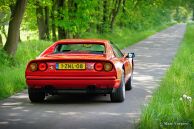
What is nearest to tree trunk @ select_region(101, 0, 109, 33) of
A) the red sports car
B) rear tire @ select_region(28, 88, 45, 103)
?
rear tire @ select_region(28, 88, 45, 103)

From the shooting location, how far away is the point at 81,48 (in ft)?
34.0

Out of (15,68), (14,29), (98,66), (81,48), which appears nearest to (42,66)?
(98,66)

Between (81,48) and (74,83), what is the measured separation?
1.72 m

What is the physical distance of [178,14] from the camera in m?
153

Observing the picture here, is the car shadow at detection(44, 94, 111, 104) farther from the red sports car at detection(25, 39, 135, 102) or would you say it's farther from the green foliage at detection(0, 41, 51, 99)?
the green foliage at detection(0, 41, 51, 99)

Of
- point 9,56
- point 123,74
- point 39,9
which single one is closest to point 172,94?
point 123,74

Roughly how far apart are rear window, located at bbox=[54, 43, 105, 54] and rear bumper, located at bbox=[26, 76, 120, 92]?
1068mm

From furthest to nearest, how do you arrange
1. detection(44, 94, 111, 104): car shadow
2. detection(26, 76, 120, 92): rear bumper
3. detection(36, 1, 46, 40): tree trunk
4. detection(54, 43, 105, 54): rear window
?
detection(36, 1, 46, 40): tree trunk
detection(54, 43, 105, 54): rear window
detection(44, 94, 111, 104): car shadow
detection(26, 76, 120, 92): rear bumper

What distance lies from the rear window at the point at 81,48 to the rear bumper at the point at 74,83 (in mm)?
1068

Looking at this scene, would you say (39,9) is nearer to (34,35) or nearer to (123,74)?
(34,35)

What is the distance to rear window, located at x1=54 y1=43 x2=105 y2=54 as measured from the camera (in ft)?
32.5

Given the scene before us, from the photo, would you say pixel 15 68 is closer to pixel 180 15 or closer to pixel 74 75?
pixel 74 75

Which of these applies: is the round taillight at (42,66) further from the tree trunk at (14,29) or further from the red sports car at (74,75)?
the tree trunk at (14,29)

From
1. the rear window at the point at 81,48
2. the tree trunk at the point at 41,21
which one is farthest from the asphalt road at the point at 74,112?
the tree trunk at the point at 41,21
